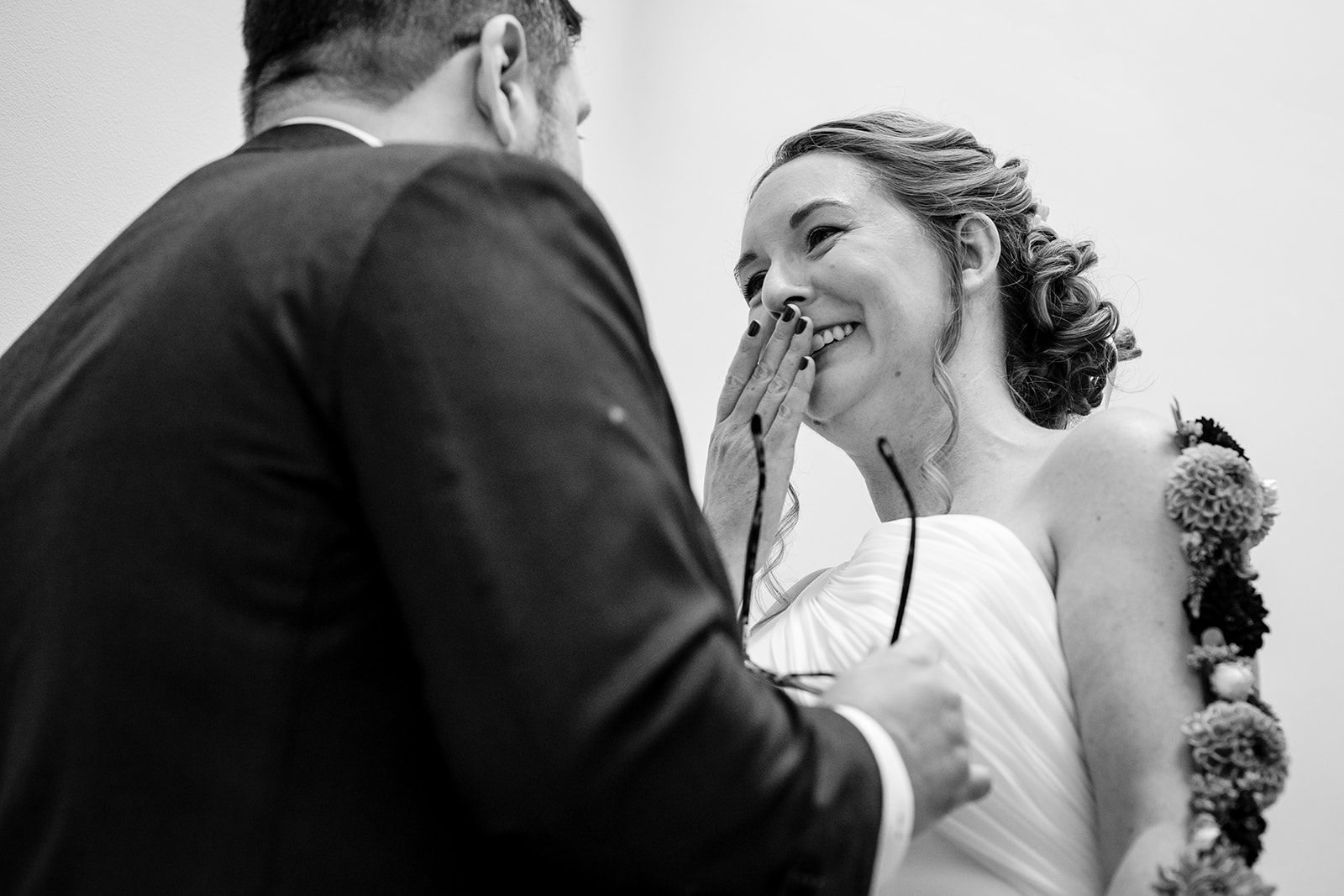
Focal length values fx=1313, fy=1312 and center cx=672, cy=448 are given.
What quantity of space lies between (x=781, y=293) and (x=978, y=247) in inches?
12.0

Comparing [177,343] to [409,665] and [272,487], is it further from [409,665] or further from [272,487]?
[409,665]

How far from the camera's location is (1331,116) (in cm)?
253

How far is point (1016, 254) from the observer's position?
195 centimetres

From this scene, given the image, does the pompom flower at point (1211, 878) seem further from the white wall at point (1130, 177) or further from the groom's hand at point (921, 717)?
the white wall at point (1130, 177)

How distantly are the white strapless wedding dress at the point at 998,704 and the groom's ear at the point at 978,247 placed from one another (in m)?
0.52

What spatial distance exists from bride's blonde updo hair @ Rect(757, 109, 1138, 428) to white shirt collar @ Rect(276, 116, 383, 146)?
110 cm

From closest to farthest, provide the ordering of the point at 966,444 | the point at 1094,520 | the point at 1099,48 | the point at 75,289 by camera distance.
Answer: the point at 75,289
the point at 1094,520
the point at 966,444
the point at 1099,48

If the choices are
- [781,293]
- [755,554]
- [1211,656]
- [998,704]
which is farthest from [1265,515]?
[781,293]

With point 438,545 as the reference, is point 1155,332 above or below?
below

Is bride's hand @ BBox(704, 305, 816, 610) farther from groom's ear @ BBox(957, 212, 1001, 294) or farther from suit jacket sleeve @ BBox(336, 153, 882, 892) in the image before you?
suit jacket sleeve @ BBox(336, 153, 882, 892)

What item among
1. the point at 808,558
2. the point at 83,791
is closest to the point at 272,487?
the point at 83,791

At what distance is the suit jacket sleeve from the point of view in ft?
2.22

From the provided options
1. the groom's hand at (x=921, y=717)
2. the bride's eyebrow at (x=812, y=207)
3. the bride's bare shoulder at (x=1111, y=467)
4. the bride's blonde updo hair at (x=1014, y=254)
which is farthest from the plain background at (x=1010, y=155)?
the groom's hand at (x=921, y=717)

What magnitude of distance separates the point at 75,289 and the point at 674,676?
524 millimetres
